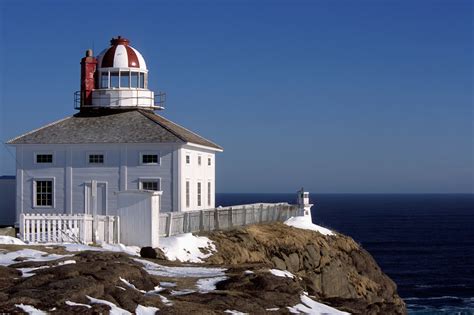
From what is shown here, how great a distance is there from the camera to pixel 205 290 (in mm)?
19047

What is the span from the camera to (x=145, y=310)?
53.5 feet

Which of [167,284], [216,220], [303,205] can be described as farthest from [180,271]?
[303,205]

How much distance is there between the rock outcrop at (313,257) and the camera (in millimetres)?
34188

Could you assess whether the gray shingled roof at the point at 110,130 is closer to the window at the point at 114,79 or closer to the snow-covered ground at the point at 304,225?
the window at the point at 114,79

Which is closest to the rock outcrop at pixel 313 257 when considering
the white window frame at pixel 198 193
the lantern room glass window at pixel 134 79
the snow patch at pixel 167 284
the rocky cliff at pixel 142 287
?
the white window frame at pixel 198 193

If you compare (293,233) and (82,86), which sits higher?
(82,86)

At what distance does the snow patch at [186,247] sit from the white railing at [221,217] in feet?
2.07

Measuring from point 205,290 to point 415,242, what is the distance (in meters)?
86.1

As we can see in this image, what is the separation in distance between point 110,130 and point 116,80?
12.4 ft

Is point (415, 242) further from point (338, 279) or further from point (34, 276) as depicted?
point (34, 276)

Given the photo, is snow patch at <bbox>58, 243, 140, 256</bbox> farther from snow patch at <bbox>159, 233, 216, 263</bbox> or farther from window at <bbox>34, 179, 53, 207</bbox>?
window at <bbox>34, 179, 53, 207</bbox>

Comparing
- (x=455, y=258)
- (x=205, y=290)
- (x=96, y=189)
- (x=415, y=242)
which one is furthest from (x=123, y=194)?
(x=415, y=242)

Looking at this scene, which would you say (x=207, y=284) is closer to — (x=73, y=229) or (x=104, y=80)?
(x=73, y=229)

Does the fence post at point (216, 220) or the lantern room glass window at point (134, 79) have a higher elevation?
the lantern room glass window at point (134, 79)
